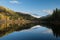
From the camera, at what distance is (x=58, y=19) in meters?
84.4

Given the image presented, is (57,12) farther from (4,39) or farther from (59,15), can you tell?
(4,39)

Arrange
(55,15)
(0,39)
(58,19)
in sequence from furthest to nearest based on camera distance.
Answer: (55,15), (58,19), (0,39)

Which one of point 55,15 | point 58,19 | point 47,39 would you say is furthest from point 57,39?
point 55,15

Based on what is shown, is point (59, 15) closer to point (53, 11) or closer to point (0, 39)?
point (53, 11)

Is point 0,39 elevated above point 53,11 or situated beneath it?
situated beneath

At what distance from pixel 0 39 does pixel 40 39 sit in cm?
544

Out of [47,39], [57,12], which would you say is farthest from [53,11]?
[47,39]

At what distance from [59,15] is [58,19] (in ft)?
13.2

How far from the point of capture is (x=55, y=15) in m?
89.9

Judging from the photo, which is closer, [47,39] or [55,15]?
[47,39]

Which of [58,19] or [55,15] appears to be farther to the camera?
[55,15]

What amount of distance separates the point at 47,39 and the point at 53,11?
7073 cm

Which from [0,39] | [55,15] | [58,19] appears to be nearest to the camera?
[0,39]

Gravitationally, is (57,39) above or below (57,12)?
below
